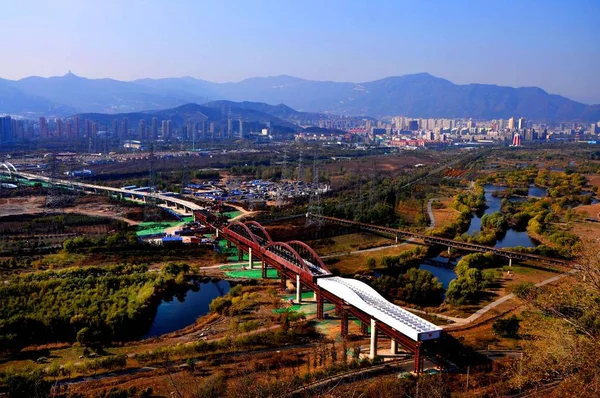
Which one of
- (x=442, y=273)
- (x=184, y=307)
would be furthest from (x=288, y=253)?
(x=442, y=273)

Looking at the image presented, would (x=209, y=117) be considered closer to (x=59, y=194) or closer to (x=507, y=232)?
(x=59, y=194)

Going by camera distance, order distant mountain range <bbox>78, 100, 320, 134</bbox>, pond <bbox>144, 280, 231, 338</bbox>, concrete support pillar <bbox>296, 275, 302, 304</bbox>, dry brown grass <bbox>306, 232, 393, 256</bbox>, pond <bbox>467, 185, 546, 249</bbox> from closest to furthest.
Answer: pond <bbox>144, 280, 231, 338</bbox>
concrete support pillar <bbox>296, 275, 302, 304</bbox>
dry brown grass <bbox>306, 232, 393, 256</bbox>
pond <bbox>467, 185, 546, 249</bbox>
distant mountain range <bbox>78, 100, 320, 134</bbox>

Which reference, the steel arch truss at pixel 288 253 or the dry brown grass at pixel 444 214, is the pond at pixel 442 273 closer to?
the steel arch truss at pixel 288 253

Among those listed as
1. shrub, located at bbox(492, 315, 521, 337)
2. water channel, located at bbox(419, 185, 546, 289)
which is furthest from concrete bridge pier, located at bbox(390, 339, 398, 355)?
water channel, located at bbox(419, 185, 546, 289)

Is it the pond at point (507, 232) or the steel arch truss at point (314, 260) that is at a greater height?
the steel arch truss at point (314, 260)

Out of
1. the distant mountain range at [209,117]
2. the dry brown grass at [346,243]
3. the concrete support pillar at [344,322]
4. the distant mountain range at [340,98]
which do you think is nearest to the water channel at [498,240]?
the dry brown grass at [346,243]

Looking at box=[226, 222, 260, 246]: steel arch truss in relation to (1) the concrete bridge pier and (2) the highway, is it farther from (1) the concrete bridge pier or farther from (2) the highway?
(1) the concrete bridge pier
